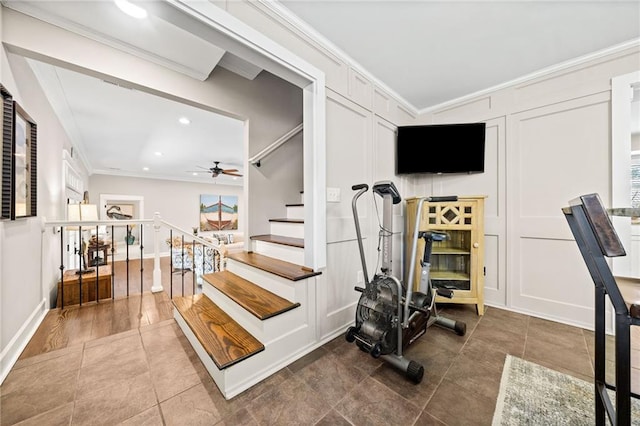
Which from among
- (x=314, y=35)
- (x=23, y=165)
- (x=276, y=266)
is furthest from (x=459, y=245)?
(x=23, y=165)

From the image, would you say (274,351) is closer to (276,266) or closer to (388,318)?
(276,266)

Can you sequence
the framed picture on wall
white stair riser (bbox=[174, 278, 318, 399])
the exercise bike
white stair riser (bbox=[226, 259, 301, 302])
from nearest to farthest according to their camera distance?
white stair riser (bbox=[174, 278, 318, 399]) < the exercise bike < white stair riser (bbox=[226, 259, 301, 302]) < the framed picture on wall

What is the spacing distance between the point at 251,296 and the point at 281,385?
26.2 inches

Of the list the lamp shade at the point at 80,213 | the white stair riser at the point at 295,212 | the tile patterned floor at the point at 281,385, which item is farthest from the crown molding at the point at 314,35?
the lamp shade at the point at 80,213

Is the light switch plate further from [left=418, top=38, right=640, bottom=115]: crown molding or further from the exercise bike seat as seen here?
[left=418, top=38, right=640, bottom=115]: crown molding

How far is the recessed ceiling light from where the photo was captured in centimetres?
150

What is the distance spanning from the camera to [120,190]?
23.7 ft

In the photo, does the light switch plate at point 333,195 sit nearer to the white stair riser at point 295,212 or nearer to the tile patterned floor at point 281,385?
the white stair riser at point 295,212

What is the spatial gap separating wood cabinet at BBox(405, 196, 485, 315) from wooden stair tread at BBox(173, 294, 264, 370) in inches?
75.4

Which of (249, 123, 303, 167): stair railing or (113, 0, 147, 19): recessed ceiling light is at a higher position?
(113, 0, 147, 19): recessed ceiling light

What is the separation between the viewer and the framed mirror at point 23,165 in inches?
68.6

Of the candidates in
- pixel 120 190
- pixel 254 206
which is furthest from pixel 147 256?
pixel 254 206

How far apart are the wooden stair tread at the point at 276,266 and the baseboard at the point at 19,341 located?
1580 mm

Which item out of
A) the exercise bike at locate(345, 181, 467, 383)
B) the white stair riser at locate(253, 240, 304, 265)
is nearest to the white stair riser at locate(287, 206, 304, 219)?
the white stair riser at locate(253, 240, 304, 265)
